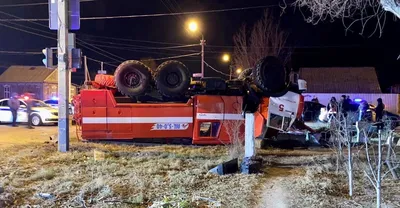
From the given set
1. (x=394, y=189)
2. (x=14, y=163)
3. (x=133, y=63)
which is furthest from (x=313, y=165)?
(x=14, y=163)

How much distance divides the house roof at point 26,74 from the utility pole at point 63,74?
38.0 metres

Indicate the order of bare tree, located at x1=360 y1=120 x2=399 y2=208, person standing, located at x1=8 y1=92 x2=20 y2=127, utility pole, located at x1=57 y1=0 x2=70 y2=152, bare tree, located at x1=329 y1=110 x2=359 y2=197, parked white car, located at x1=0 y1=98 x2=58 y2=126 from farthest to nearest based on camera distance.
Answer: parked white car, located at x1=0 y1=98 x2=58 y2=126 → person standing, located at x1=8 y1=92 x2=20 y2=127 → utility pole, located at x1=57 y1=0 x2=70 y2=152 → bare tree, located at x1=329 y1=110 x2=359 y2=197 → bare tree, located at x1=360 y1=120 x2=399 y2=208

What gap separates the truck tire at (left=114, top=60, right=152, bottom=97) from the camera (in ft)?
38.8

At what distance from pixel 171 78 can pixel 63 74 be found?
9.77 feet

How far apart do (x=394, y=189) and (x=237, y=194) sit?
104 inches

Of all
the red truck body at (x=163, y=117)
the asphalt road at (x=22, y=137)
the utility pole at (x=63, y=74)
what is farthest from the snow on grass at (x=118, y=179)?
the asphalt road at (x=22, y=137)

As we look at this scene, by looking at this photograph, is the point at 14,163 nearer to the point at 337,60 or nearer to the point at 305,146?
the point at 305,146

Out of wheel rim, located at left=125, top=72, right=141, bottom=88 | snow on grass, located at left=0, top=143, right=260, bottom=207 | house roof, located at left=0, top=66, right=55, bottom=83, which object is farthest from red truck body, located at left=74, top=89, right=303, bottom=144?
house roof, located at left=0, top=66, right=55, bottom=83

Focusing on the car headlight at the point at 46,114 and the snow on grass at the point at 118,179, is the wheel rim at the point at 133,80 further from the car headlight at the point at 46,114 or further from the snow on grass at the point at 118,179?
the car headlight at the point at 46,114

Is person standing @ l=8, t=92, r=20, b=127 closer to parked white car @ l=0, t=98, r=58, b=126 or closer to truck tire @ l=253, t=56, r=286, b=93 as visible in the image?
parked white car @ l=0, t=98, r=58, b=126

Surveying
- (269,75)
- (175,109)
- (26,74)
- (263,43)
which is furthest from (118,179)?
(26,74)

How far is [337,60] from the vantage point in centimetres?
4834

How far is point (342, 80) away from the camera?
37.4 metres

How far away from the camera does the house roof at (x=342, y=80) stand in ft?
118
